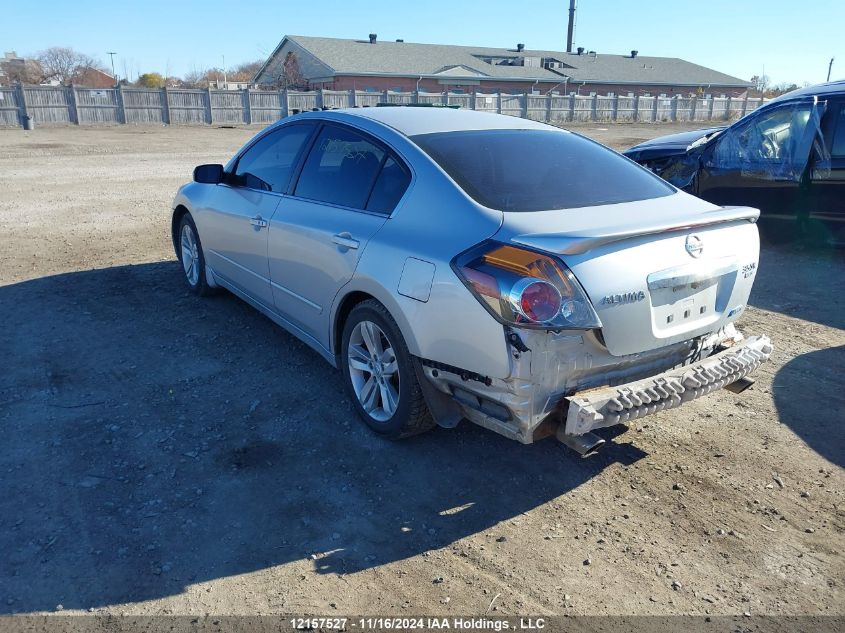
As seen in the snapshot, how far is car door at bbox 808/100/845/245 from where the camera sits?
7.34 metres

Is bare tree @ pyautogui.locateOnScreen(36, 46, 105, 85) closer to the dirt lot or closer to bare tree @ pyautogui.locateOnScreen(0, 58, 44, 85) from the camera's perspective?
bare tree @ pyautogui.locateOnScreen(0, 58, 44, 85)

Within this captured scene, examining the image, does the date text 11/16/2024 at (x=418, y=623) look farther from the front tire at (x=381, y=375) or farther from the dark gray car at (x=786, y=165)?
the dark gray car at (x=786, y=165)

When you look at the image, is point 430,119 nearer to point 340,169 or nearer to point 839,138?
point 340,169

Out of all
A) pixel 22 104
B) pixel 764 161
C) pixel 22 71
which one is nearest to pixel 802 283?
pixel 764 161

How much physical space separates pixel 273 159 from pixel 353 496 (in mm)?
2706

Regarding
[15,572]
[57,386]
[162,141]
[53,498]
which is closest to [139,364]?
[57,386]

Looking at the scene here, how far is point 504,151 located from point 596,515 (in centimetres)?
200

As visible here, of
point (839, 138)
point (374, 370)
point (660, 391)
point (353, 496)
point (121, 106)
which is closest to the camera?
point (660, 391)

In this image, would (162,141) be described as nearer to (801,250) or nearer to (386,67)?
(801,250)

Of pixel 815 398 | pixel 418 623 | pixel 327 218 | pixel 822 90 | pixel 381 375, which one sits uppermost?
pixel 822 90

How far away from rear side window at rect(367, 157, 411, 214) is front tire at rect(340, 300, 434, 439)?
1.74ft

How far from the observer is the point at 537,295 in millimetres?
2807

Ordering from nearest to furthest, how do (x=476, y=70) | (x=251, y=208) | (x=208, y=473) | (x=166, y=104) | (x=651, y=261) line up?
(x=651, y=261), (x=208, y=473), (x=251, y=208), (x=166, y=104), (x=476, y=70)

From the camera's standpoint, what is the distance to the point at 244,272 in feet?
16.9
